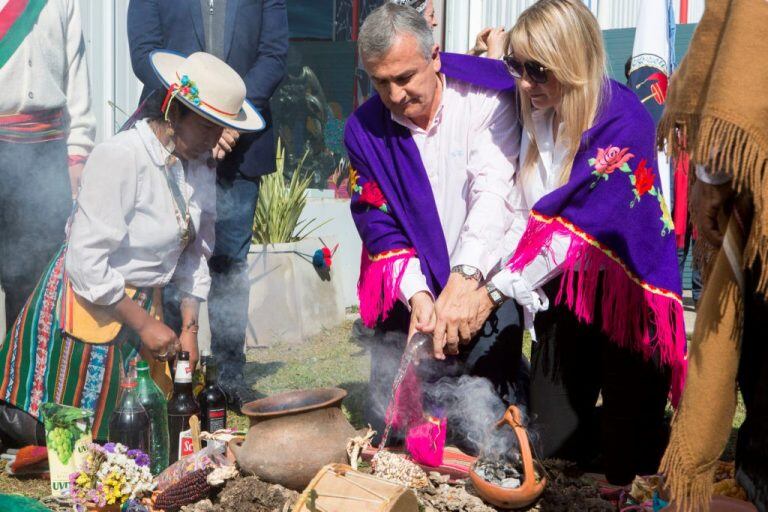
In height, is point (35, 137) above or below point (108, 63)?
below

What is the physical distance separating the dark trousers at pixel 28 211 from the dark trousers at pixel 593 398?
106 inches

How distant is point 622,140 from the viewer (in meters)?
3.71

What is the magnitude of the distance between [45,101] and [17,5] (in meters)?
0.52

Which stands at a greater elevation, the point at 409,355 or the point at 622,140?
the point at 622,140

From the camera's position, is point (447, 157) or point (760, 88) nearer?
point (760, 88)

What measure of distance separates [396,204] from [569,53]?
1089mm

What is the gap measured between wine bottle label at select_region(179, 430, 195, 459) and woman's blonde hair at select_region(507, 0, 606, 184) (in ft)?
6.15

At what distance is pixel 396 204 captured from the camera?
168 inches

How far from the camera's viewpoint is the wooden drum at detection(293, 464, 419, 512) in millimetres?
2912

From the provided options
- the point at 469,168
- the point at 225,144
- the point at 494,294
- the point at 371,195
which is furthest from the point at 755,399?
the point at 225,144

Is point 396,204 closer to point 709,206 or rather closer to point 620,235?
point 620,235

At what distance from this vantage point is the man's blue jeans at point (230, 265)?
17.4ft

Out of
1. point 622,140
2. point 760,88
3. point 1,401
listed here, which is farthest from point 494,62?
point 1,401

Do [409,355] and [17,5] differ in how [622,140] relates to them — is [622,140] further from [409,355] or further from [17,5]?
[17,5]
